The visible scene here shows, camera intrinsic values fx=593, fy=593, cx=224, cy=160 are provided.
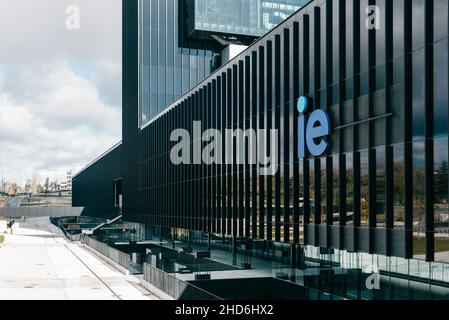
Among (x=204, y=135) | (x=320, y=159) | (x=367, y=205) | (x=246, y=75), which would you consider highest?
(x=246, y=75)

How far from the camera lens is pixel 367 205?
2883 cm

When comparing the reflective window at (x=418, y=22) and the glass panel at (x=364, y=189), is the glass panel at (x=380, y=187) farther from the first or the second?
the reflective window at (x=418, y=22)

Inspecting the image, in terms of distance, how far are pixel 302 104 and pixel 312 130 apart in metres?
1.85

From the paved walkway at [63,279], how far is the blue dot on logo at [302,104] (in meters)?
14.4

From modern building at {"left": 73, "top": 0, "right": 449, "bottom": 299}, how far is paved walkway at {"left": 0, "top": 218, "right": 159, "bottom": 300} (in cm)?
962

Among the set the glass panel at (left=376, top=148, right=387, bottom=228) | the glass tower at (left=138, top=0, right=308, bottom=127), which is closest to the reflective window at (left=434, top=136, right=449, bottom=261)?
the glass panel at (left=376, top=148, right=387, bottom=228)

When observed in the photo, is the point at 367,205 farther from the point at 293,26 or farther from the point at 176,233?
the point at 176,233

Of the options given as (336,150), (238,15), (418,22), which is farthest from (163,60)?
(418,22)

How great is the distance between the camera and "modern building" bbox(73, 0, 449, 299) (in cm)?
2491

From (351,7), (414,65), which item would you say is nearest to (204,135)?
(351,7)

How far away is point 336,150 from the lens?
31531mm

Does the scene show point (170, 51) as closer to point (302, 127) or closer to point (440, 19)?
point (302, 127)

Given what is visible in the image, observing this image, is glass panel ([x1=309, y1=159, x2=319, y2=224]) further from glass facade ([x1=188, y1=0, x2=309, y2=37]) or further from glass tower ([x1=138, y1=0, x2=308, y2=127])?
glass tower ([x1=138, y1=0, x2=308, y2=127])
